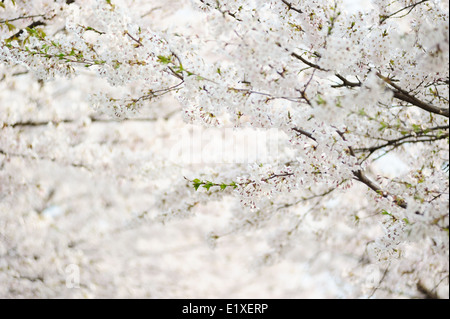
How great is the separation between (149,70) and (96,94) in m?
0.50

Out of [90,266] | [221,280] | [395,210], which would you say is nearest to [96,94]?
[395,210]

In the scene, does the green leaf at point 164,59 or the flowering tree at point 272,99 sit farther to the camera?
the green leaf at point 164,59

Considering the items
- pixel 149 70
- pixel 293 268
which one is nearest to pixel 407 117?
pixel 149 70

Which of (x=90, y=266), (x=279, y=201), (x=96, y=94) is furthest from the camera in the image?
(x=90, y=266)

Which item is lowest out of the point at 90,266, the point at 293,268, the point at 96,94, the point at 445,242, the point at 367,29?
the point at 293,268

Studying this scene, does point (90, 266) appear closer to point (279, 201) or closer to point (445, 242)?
point (279, 201)

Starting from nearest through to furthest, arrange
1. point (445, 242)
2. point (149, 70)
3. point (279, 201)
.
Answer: point (445, 242) < point (149, 70) < point (279, 201)

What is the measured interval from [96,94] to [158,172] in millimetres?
2182

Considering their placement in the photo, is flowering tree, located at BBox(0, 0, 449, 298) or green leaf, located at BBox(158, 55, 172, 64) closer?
flowering tree, located at BBox(0, 0, 449, 298)

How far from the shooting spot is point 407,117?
3234 mm

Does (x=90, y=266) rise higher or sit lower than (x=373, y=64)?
lower

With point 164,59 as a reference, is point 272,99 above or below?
below
